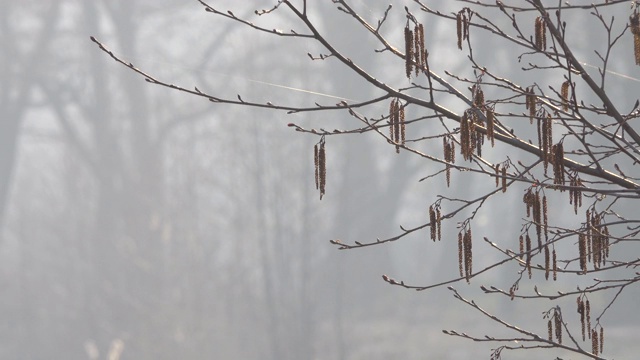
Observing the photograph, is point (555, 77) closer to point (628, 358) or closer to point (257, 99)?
point (257, 99)

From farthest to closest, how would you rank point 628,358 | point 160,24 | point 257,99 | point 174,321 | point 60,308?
point 160,24
point 60,308
point 257,99
point 174,321
point 628,358

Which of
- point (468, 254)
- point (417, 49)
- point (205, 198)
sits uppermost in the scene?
point (205, 198)

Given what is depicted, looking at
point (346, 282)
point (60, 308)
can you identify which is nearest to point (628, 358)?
point (346, 282)

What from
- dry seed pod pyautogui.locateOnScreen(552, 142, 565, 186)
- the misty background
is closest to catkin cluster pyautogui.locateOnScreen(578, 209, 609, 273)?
dry seed pod pyautogui.locateOnScreen(552, 142, 565, 186)

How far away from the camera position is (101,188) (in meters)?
19.9

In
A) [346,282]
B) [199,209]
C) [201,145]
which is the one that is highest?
[201,145]

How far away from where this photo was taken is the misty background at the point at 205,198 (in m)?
16.3

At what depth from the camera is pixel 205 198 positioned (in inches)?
736

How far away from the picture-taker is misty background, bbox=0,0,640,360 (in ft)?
53.6

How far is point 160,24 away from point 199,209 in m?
5.72

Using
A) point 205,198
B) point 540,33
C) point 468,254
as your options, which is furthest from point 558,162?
point 205,198

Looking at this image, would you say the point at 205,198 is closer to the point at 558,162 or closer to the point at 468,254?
the point at 468,254

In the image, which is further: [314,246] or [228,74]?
[228,74]

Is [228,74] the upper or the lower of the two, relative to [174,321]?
upper
